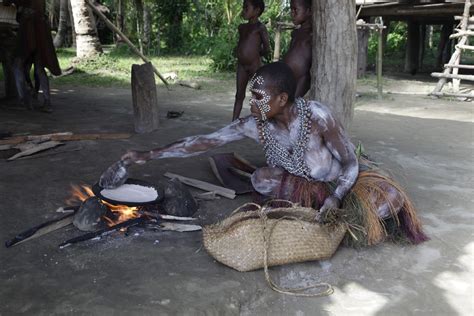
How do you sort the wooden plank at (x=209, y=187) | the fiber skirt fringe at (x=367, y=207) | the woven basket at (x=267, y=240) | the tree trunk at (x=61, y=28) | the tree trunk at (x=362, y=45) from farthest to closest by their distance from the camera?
the tree trunk at (x=61, y=28) < the tree trunk at (x=362, y=45) < the wooden plank at (x=209, y=187) < the fiber skirt fringe at (x=367, y=207) < the woven basket at (x=267, y=240)

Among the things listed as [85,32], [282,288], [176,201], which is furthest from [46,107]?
[85,32]

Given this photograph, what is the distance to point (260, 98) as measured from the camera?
8.98 feet

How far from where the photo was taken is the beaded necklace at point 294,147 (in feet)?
9.39

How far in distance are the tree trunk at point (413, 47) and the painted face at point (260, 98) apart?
36.7 ft

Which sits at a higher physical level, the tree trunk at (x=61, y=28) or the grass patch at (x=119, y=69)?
the tree trunk at (x=61, y=28)

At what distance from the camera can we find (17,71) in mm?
6621

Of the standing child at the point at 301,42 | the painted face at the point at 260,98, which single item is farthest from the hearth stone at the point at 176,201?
the standing child at the point at 301,42

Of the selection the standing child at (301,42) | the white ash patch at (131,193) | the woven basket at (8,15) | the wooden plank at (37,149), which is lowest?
the white ash patch at (131,193)

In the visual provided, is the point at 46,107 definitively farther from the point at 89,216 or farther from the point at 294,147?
the point at 294,147

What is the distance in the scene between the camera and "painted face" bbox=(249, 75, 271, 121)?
2716mm

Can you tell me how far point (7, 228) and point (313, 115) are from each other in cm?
197

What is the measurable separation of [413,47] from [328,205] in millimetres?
11431

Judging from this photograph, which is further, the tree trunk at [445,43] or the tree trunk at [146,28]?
the tree trunk at [146,28]

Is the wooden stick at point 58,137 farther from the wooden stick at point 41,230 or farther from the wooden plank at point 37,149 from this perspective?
the wooden stick at point 41,230
